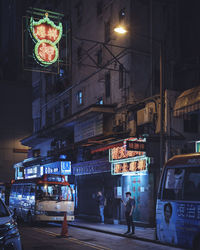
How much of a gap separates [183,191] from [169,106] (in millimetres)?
11440

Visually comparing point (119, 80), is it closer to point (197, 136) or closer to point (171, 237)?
point (197, 136)

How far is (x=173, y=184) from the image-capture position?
11.9m

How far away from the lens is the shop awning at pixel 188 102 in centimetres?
1912

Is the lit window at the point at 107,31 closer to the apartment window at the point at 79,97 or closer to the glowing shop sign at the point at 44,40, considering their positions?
the glowing shop sign at the point at 44,40

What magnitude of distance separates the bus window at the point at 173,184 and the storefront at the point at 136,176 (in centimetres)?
807

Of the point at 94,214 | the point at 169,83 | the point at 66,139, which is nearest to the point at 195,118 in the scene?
the point at 169,83

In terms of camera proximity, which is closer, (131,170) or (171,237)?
(171,237)

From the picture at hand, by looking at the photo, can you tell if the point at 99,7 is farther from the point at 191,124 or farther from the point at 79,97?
the point at 191,124

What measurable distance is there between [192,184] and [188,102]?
31.2ft

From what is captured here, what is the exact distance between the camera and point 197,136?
23203 mm

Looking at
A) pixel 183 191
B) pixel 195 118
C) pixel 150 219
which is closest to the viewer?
pixel 183 191

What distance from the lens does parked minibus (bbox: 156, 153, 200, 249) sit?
10.7 m

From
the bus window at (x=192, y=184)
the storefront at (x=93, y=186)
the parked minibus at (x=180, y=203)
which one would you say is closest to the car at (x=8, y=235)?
the parked minibus at (x=180, y=203)

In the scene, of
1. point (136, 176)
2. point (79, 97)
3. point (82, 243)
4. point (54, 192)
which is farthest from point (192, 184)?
point (79, 97)
